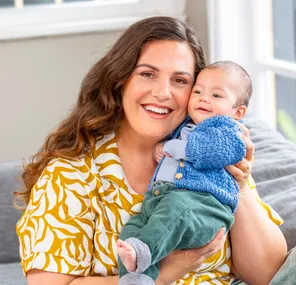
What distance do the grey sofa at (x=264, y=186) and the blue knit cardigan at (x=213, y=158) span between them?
43 cm

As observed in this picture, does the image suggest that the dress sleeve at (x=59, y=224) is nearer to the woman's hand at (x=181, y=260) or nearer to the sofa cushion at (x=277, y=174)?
the woman's hand at (x=181, y=260)

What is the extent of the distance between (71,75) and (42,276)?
2103mm

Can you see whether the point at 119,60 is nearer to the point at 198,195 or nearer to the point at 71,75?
the point at 198,195

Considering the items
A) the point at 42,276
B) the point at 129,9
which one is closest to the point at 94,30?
the point at 129,9

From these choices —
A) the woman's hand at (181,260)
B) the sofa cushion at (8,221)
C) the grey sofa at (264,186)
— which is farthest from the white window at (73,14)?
the woman's hand at (181,260)

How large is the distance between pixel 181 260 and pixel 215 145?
300 mm

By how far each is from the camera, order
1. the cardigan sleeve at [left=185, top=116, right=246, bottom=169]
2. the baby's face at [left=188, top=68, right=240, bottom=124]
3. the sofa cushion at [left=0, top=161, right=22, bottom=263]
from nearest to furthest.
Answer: the cardigan sleeve at [left=185, top=116, right=246, bottom=169], the baby's face at [left=188, top=68, right=240, bottom=124], the sofa cushion at [left=0, top=161, right=22, bottom=263]

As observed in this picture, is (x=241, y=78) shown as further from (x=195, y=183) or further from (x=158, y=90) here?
(x=195, y=183)

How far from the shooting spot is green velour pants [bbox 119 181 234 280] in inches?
70.1

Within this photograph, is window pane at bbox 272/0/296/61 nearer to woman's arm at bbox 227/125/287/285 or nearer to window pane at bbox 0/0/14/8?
window pane at bbox 0/0/14/8

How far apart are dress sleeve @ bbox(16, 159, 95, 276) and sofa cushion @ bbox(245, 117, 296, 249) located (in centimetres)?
62

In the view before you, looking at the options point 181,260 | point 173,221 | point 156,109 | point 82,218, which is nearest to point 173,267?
point 181,260

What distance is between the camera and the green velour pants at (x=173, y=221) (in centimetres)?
178

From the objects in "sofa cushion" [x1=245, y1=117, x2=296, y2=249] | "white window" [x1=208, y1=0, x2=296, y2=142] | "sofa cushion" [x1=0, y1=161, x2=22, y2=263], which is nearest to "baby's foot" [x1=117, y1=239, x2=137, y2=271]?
"sofa cushion" [x1=245, y1=117, x2=296, y2=249]
